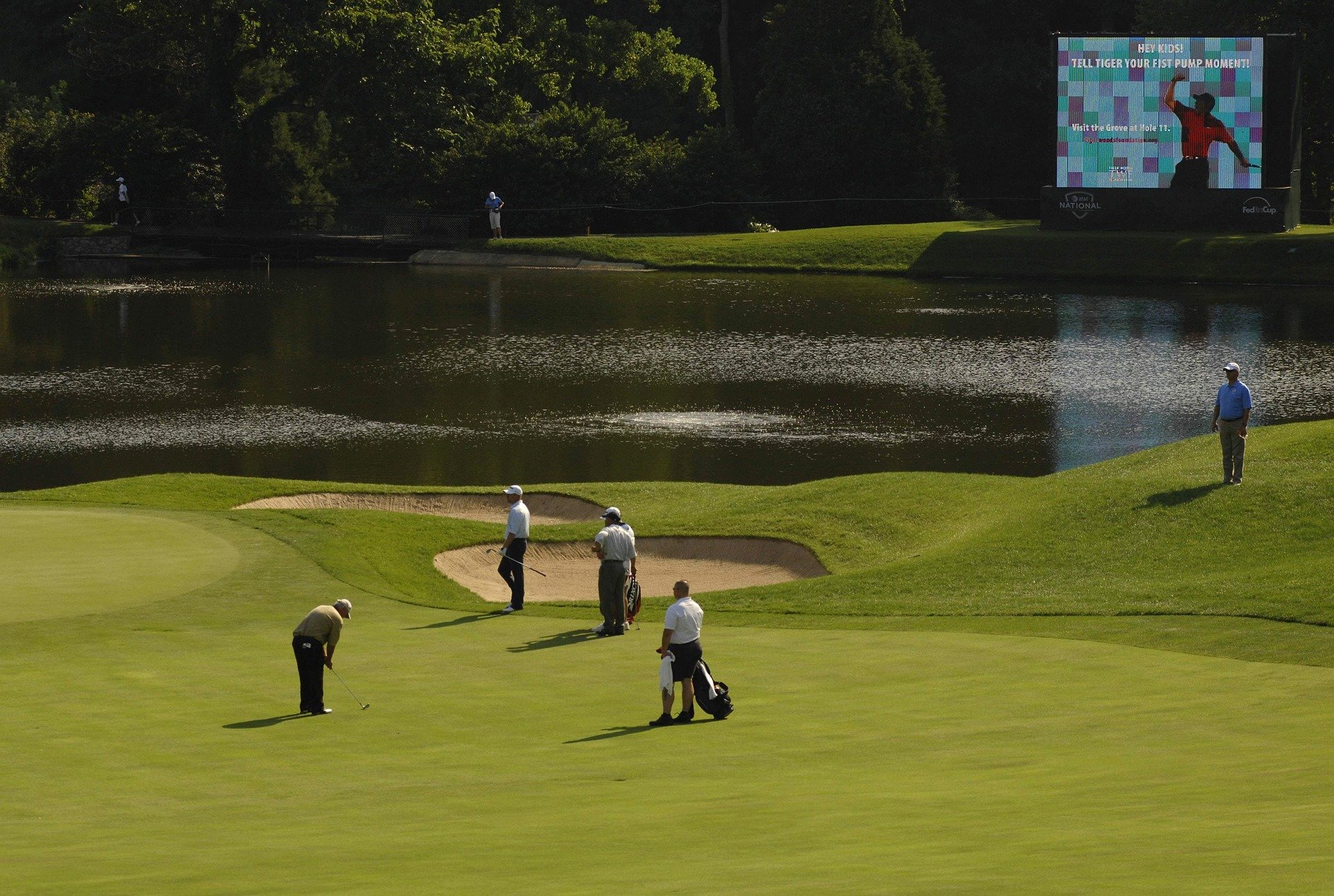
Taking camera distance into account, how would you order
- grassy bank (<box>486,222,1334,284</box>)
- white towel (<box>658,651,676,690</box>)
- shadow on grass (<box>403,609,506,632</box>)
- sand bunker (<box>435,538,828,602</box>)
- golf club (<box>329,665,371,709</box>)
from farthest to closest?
1. grassy bank (<box>486,222,1334,284</box>)
2. sand bunker (<box>435,538,828,602</box>)
3. shadow on grass (<box>403,609,506,632</box>)
4. golf club (<box>329,665,371,709</box>)
5. white towel (<box>658,651,676,690</box>)

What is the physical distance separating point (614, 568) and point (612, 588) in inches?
9.8

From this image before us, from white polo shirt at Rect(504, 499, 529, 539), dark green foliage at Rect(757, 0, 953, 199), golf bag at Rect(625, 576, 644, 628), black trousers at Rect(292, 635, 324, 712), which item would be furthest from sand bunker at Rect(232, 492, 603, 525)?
dark green foliage at Rect(757, 0, 953, 199)

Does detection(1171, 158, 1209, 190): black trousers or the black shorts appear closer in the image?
the black shorts

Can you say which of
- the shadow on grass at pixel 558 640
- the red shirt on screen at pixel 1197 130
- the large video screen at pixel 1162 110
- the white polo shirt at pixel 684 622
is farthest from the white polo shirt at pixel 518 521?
the red shirt on screen at pixel 1197 130

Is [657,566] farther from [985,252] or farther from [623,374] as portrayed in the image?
[985,252]

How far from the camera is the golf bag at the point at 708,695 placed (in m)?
17.4

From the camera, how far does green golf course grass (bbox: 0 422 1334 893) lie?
1236cm

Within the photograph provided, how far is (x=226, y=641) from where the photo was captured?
21.0m

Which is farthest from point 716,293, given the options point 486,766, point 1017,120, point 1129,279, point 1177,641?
point 486,766

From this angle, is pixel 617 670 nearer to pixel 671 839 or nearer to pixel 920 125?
pixel 671 839

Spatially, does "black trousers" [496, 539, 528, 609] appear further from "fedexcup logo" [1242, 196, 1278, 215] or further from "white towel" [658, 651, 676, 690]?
"fedexcup logo" [1242, 196, 1278, 215]

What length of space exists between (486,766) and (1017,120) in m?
98.9

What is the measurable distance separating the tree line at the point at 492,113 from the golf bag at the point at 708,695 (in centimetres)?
8044

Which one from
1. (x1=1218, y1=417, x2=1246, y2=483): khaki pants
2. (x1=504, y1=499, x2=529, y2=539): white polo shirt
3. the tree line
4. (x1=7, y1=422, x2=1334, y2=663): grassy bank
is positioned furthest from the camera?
the tree line
